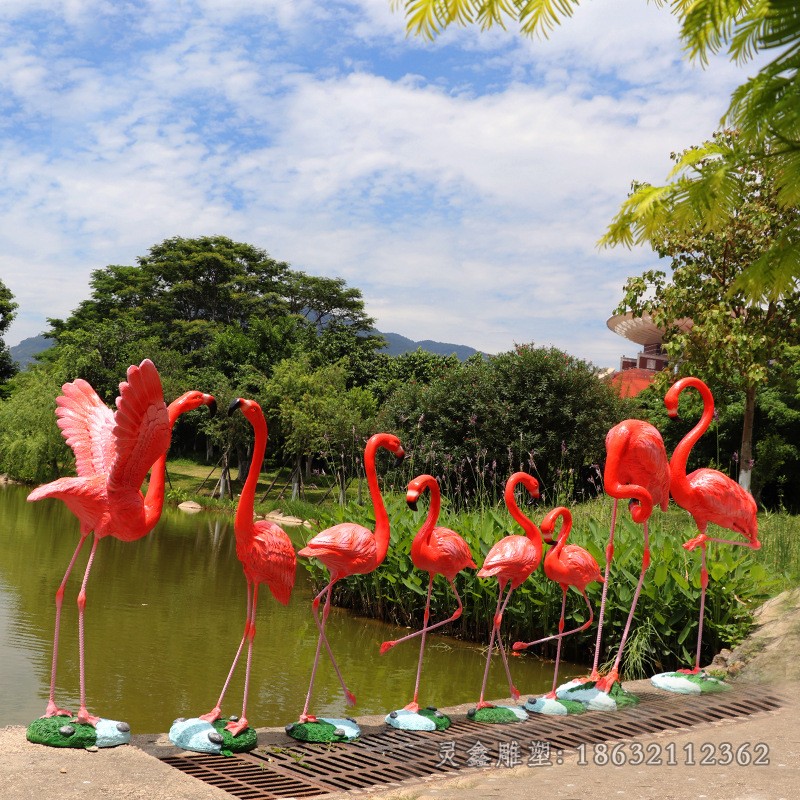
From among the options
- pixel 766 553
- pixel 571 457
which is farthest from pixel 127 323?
pixel 766 553

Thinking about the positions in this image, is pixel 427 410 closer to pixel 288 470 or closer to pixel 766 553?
pixel 766 553

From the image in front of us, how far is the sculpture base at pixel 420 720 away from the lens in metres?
5.60

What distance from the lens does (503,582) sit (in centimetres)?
656

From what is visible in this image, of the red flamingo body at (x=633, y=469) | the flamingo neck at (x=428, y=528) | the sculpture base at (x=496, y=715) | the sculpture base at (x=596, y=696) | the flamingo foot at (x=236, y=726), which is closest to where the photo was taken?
the flamingo foot at (x=236, y=726)

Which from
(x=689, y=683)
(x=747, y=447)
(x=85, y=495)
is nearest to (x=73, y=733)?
(x=85, y=495)

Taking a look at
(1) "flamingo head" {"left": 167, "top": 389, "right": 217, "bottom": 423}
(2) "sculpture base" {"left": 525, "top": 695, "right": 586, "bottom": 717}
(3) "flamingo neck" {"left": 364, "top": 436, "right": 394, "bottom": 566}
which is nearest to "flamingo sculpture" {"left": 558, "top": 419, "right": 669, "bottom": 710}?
(2) "sculpture base" {"left": 525, "top": 695, "right": 586, "bottom": 717}

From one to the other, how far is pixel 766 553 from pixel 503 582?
16.8 feet

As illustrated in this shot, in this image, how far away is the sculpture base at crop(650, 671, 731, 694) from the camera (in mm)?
6973

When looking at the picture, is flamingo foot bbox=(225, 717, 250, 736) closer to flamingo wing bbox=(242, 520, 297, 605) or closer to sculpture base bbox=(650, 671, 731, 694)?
flamingo wing bbox=(242, 520, 297, 605)

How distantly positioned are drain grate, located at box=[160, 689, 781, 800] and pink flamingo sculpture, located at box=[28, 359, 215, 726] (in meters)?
0.85

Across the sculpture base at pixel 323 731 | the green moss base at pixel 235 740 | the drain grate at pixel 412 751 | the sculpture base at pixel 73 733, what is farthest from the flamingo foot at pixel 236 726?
the sculpture base at pixel 73 733

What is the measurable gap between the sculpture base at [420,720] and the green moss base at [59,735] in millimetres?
1899

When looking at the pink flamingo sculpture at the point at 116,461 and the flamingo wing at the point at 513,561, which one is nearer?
the pink flamingo sculpture at the point at 116,461

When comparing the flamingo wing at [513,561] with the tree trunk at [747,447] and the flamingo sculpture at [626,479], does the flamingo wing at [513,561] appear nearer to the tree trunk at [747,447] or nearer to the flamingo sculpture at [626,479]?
the flamingo sculpture at [626,479]
